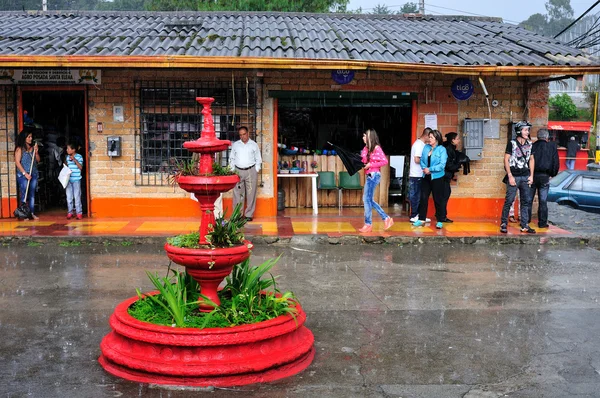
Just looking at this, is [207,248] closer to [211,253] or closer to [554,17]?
[211,253]

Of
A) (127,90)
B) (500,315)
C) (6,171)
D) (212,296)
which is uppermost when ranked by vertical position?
(127,90)

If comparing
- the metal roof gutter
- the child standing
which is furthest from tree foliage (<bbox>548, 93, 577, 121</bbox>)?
the child standing

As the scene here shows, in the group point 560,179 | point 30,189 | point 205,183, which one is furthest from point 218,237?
point 560,179

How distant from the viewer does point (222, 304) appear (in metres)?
6.27

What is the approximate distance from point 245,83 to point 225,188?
8268mm

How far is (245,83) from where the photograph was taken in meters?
14.1

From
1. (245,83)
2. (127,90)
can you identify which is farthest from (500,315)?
(127,90)

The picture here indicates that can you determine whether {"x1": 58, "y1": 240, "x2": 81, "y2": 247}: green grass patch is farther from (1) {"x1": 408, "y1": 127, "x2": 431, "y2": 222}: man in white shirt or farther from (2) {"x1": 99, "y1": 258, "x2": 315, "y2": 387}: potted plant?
(1) {"x1": 408, "y1": 127, "x2": 431, "y2": 222}: man in white shirt

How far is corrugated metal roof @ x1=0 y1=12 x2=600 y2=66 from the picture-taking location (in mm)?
13164

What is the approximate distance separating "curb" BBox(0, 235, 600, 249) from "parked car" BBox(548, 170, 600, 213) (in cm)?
398

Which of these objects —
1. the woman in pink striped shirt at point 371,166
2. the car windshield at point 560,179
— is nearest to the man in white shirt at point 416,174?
the woman in pink striped shirt at point 371,166

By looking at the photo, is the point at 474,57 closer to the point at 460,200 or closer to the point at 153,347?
the point at 460,200

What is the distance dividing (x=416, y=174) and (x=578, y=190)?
5282 mm

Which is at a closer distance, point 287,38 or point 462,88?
point 462,88
